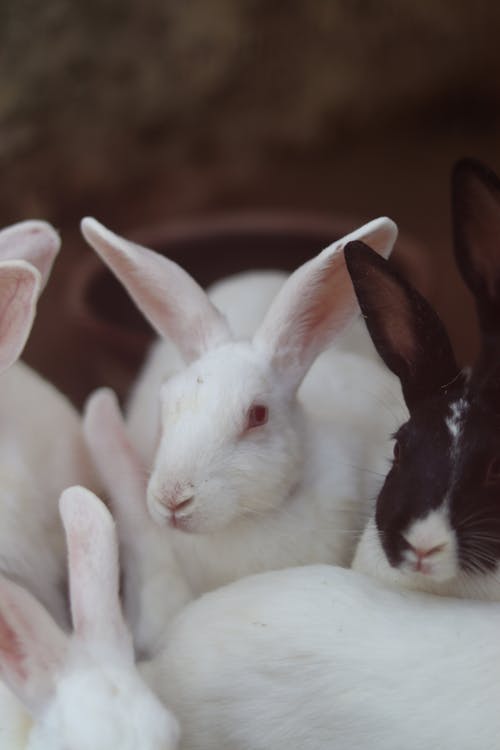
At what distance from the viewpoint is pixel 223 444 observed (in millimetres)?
1094

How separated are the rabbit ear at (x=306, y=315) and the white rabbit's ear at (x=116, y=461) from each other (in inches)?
7.8

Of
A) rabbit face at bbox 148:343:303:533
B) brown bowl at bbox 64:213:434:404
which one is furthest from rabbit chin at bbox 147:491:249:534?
brown bowl at bbox 64:213:434:404

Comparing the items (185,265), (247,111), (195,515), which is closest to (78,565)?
(195,515)

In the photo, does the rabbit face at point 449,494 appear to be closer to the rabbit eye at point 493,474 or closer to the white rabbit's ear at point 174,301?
the rabbit eye at point 493,474

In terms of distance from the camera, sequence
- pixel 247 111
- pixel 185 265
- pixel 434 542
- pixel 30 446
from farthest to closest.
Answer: pixel 247 111
pixel 185 265
pixel 30 446
pixel 434 542

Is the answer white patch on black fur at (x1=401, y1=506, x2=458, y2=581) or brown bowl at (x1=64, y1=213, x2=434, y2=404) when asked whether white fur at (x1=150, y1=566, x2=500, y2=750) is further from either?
brown bowl at (x1=64, y1=213, x2=434, y2=404)

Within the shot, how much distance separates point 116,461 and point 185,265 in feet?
2.52

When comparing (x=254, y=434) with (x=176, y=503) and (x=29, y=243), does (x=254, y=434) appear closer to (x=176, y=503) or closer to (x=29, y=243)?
(x=176, y=503)

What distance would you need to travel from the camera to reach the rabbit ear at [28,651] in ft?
3.16

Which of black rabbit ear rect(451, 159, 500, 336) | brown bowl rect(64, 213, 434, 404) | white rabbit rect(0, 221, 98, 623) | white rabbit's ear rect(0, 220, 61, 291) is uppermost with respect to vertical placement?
black rabbit ear rect(451, 159, 500, 336)

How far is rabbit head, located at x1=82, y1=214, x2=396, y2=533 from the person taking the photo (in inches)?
42.6

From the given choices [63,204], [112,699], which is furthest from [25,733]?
[63,204]

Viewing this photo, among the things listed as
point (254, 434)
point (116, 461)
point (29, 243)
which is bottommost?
point (116, 461)

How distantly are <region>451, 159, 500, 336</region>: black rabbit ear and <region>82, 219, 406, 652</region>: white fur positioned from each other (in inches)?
2.6
